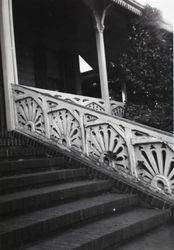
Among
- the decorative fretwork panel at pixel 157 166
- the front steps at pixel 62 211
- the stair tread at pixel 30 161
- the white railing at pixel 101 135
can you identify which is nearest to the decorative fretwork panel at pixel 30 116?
the white railing at pixel 101 135

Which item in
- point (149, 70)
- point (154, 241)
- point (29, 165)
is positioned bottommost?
point (154, 241)

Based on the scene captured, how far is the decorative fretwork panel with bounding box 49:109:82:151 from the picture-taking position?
6.30m

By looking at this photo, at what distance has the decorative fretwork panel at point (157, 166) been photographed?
206 inches

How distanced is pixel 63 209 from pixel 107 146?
1.76 meters

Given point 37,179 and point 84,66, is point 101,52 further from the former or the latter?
point 84,66

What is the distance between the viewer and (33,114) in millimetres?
6840

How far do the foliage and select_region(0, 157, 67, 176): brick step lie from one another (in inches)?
118

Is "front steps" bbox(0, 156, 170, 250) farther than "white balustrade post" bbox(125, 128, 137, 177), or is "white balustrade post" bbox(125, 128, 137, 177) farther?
"white balustrade post" bbox(125, 128, 137, 177)

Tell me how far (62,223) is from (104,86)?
5.66m

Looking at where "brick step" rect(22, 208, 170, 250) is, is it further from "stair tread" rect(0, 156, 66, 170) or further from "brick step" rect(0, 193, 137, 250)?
"stair tread" rect(0, 156, 66, 170)

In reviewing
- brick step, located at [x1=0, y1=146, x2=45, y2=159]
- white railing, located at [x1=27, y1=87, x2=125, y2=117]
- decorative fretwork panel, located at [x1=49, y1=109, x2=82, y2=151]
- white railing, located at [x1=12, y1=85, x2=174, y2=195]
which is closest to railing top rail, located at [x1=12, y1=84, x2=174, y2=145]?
white railing, located at [x1=12, y1=85, x2=174, y2=195]

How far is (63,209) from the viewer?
4371mm

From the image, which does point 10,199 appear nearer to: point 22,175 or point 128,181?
point 22,175

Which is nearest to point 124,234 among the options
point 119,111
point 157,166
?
point 157,166
